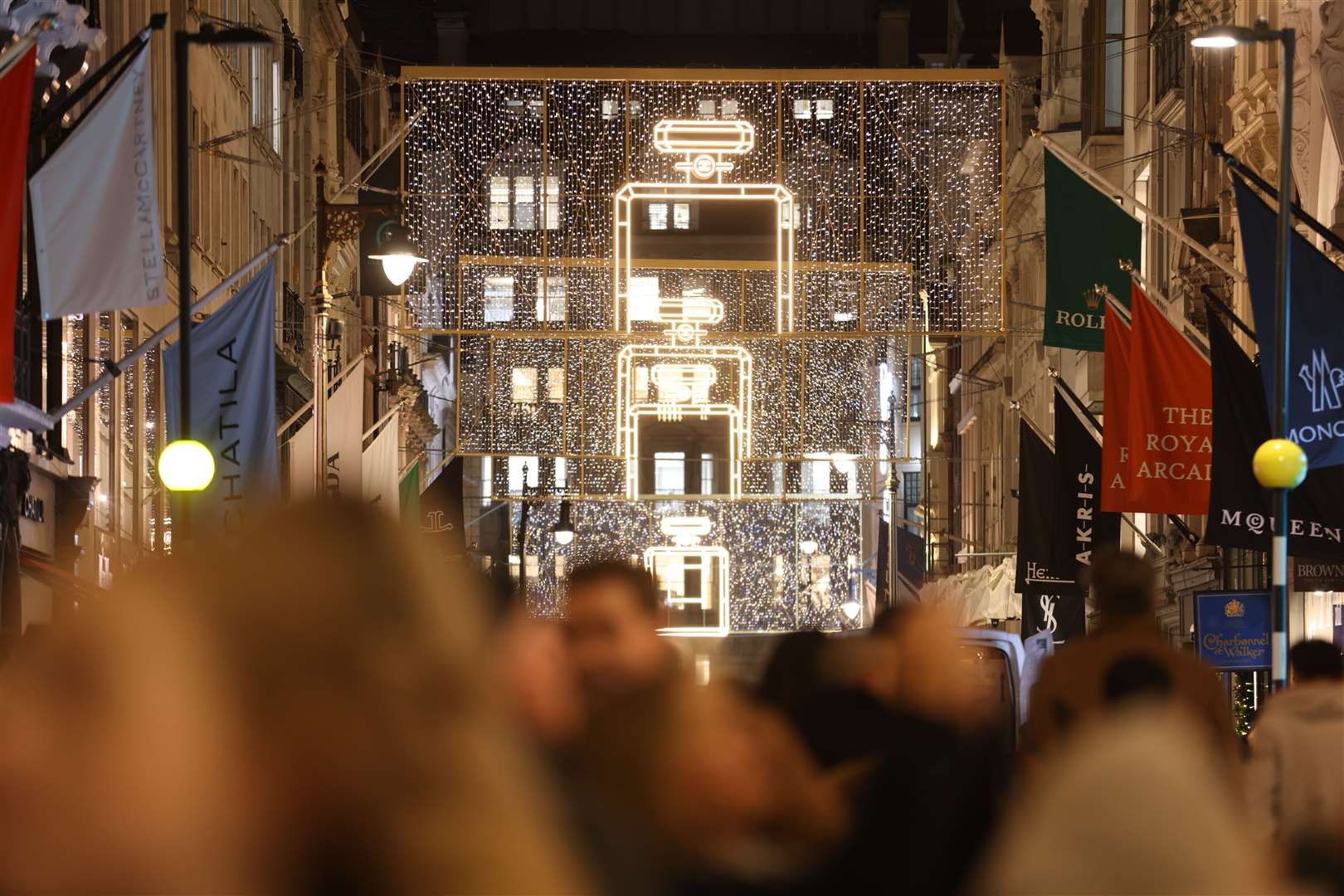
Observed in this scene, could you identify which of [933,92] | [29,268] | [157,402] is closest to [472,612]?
[29,268]

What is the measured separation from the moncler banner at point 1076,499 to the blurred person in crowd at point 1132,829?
2960 cm

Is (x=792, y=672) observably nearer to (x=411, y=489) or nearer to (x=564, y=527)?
(x=411, y=489)

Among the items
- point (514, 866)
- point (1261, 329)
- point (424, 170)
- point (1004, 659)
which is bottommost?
point (1004, 659)

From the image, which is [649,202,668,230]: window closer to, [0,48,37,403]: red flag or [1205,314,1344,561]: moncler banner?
[1205,314,1344,561]: moncler banner

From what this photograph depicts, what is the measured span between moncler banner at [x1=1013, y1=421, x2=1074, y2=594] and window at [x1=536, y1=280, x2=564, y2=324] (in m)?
6.99

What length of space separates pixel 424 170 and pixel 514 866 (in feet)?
94.1

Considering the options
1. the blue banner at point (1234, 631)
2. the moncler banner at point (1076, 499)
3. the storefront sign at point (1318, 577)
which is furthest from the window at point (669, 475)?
the blue banner at point (1234, 631)

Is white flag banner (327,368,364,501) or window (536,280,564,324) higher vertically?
window (536,280,564,324)

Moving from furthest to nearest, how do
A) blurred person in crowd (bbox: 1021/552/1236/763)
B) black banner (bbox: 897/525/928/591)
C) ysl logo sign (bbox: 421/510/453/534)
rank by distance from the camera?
ysl logo sign (bbox: 421/510/453/534), black banner (bbox: 897/525/928/591), blurred person in crowd (bbox: 1021/552/1236/763)

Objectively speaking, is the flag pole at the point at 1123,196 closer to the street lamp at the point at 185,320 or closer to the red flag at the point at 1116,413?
the red flag at the point at 1116,413

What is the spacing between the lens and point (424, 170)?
3042cm

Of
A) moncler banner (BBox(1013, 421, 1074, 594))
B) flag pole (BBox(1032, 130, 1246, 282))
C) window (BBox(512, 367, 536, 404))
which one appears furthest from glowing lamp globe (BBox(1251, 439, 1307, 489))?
window (BBox(512, 367, 536, 404))

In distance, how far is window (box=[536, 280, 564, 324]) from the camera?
31.1m

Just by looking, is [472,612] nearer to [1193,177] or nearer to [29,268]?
[29,268]
